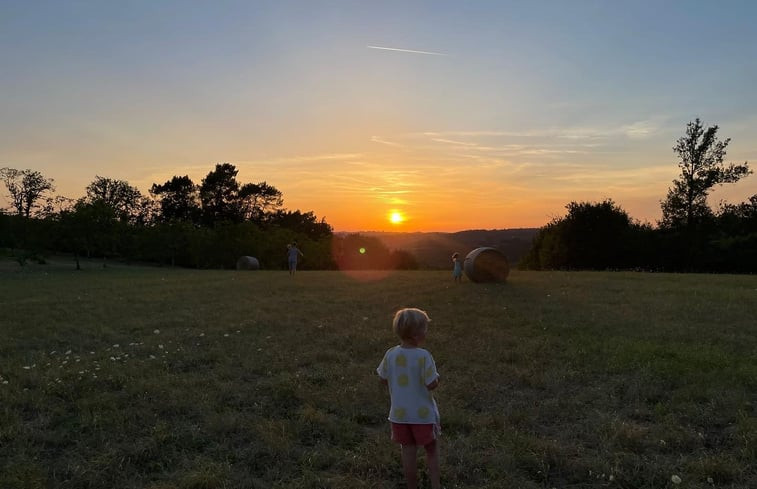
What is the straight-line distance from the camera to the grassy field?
14.2 ft

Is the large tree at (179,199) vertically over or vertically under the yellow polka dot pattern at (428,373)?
over

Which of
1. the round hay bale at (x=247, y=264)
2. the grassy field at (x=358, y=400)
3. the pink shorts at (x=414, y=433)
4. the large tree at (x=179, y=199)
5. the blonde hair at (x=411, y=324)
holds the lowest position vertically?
the grassy field at (x=358, y=400)

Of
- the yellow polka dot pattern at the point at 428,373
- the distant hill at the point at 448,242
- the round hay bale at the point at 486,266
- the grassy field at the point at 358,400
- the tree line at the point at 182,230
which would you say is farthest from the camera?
the distant hill at the point at 448,242

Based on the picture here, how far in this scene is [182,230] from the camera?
1940 inches

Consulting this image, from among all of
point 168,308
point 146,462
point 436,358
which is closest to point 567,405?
point 436,358

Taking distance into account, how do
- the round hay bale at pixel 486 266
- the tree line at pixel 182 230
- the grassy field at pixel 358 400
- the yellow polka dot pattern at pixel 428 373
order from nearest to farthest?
the yellow polka dot pattern at pixel 428 373, the grassy field at pixel 358 400, the round hay bale at pixel 486 266, the tree line at pixel 182 230

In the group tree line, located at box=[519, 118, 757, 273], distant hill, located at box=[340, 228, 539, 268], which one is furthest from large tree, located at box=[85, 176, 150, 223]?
tree line, located at box=[519, 118, 757, 273]

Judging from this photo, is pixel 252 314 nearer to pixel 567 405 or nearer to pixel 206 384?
pixel 206 384

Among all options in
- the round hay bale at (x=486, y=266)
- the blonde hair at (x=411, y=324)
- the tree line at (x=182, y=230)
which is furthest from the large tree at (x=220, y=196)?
the blonde hair at (x=411, y=324)

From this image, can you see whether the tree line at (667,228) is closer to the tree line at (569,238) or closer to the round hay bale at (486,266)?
the tree line at (569,238)

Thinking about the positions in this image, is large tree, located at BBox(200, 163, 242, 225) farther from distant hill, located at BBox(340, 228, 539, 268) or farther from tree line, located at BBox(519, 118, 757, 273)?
tree line, located at BBox(519, 118, 757, 273)

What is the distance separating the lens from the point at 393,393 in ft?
13.2

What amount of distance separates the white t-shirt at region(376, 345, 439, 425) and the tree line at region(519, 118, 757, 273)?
142ft

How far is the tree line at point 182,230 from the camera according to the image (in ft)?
124
